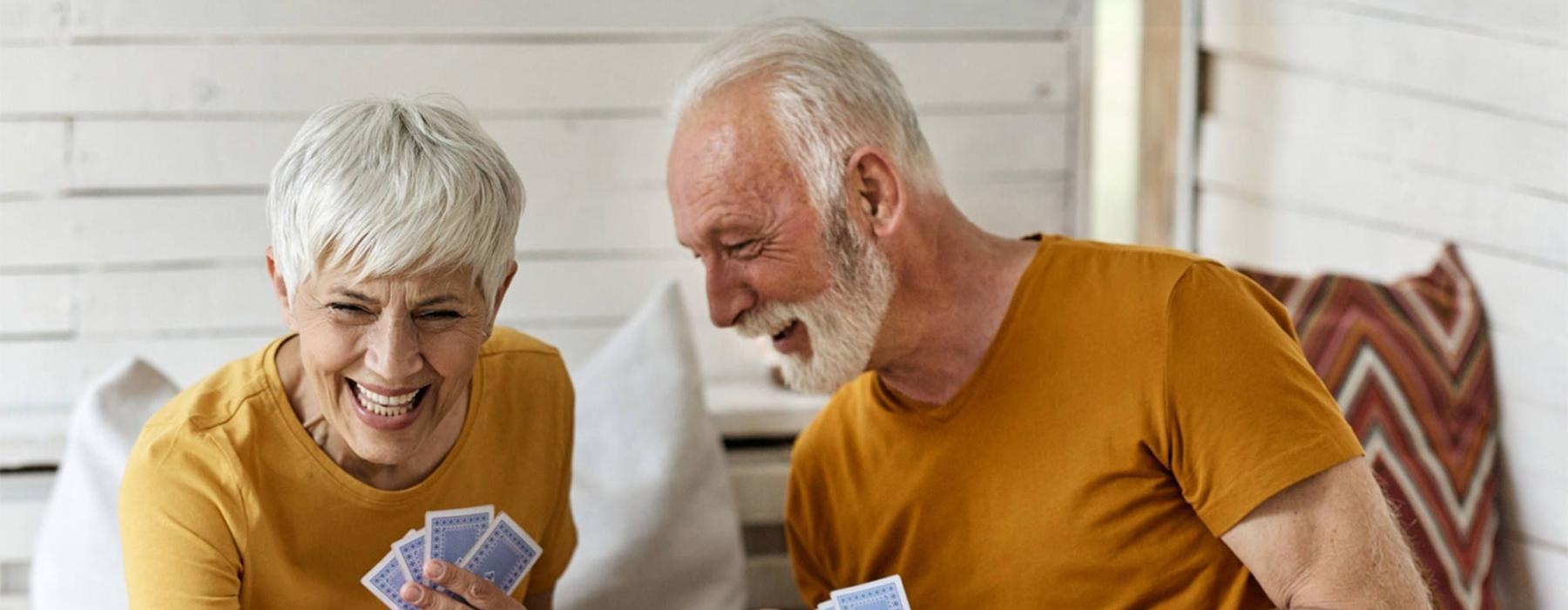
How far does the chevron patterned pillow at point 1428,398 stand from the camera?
1.94 metres

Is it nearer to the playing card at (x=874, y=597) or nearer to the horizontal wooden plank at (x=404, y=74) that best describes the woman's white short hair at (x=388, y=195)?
the playing card at (x=874, y=597)

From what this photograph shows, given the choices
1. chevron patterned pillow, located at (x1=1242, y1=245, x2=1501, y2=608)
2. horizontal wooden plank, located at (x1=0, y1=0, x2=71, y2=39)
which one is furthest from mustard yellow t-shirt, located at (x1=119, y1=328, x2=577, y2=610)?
chevron patterned pillow, located at (x1=1242, y1=245, x2=1501, y2=608)

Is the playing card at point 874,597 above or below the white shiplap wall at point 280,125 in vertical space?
below

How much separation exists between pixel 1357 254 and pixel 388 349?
1515mm

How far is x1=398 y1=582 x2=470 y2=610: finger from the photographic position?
145 centimetres

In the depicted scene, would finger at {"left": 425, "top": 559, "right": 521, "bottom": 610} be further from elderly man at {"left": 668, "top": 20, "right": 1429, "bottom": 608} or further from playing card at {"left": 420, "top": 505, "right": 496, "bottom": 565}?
elderly man at {"left": 668, "top": 20, "right": 1429, "bottom": 608}

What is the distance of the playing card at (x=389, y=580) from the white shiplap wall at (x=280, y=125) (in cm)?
82

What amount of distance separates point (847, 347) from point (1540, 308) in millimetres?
945

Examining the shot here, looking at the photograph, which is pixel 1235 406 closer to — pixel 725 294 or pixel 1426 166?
pixel 725 294

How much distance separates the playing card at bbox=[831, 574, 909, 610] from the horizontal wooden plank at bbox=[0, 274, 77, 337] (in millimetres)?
1283

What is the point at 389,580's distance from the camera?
1481 mm

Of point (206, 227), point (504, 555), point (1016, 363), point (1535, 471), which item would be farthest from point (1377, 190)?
point (206, 227)

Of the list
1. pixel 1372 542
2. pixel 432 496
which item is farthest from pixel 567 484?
pixel 1372 542

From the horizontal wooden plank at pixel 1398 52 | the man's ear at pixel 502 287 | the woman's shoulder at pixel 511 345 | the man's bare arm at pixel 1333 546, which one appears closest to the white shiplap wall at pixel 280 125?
the horizontal wooden plank at pixel 1398 52
